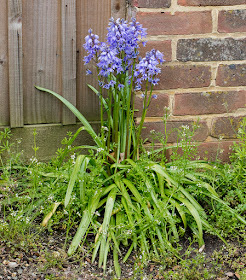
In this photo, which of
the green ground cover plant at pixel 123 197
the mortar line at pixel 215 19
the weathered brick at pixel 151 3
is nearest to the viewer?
the green ground cover plant at pixel 123 197

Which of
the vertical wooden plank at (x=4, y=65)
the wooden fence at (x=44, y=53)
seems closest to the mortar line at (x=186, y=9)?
the wooden fence at (x=44, y=53)

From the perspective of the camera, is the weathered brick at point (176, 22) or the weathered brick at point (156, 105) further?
the weathered brick at point (156, 105)

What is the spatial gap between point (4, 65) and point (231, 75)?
5.35ft

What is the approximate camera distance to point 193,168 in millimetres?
2820

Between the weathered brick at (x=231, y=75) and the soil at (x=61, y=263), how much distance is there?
1.21m

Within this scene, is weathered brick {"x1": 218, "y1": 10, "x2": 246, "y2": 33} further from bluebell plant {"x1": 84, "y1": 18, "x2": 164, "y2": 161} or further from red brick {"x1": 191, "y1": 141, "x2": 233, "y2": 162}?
red brick {"x1": 191, "y1": 141, "x2": 233, "y2": 162}

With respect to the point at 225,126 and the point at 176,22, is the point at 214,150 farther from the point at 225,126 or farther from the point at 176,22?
the point at 176,22

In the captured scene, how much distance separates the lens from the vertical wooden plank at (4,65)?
2855 millimetres

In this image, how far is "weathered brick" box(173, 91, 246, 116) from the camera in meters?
3.02

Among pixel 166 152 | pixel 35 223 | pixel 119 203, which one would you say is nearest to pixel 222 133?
pixel 166 152

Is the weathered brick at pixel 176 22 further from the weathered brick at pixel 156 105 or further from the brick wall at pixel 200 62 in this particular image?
the weathered brick at pixel 156 105

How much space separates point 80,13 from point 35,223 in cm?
151

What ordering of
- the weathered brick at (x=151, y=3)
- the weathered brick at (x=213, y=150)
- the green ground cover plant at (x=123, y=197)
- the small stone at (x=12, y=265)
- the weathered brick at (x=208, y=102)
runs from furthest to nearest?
the weathered brick at (x=213, y=150)
the weathered brick at (x=208, y=102)
the weathered brick at (x=151, y=3)
the green ground cover plant at (x=123, y=197)
the small stone at (x=12, y=265)

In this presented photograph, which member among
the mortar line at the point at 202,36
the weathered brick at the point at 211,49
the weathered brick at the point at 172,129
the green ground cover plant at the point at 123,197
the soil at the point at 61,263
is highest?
the mortar line at the point at 202,36
